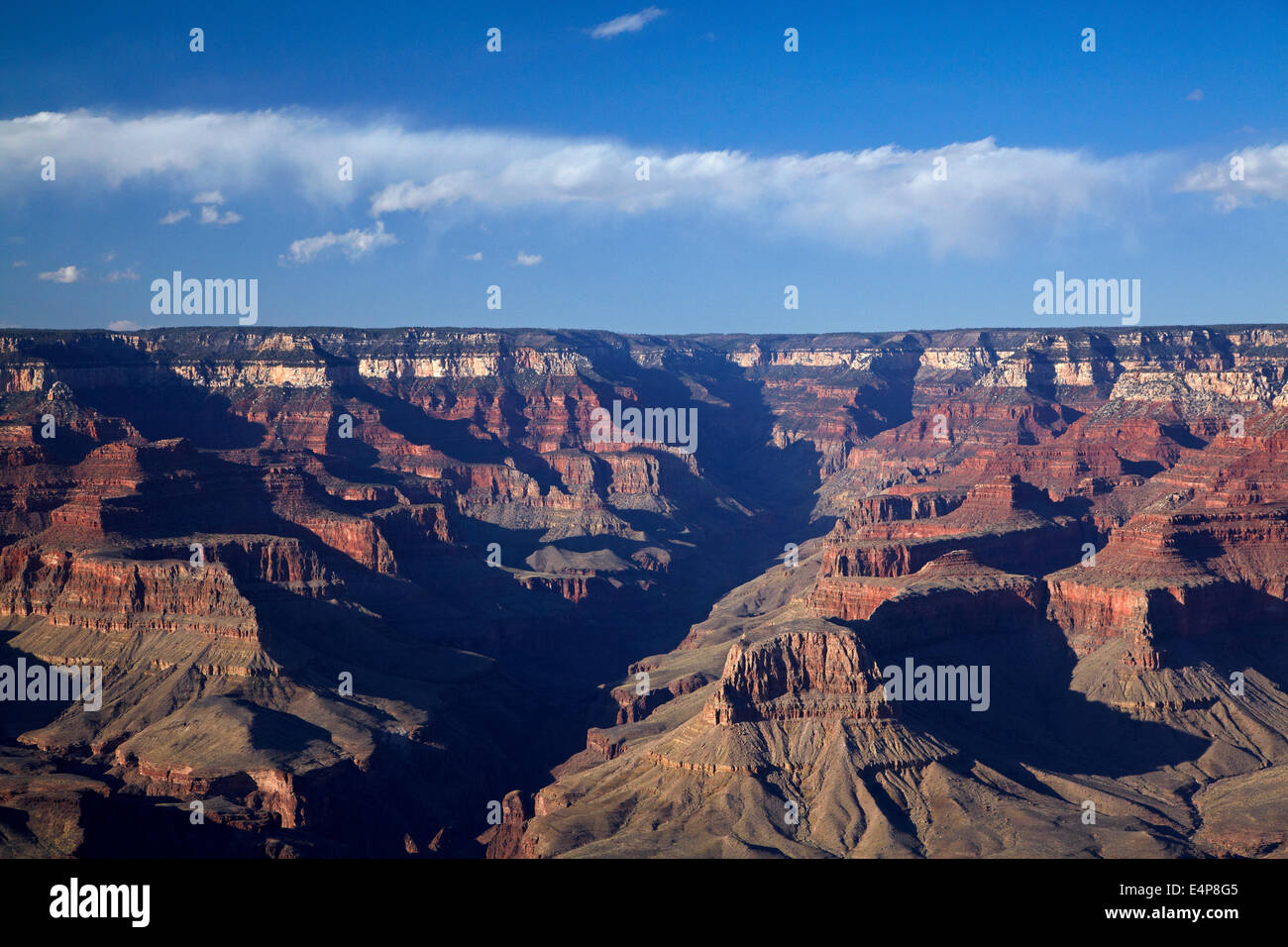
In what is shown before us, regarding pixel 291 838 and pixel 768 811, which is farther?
pixel 291 838

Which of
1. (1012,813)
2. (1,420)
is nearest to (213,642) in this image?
(1012,813)

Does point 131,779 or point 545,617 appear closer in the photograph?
point 131,779

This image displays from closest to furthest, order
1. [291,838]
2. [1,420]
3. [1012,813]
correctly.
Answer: [1012,813], [291,838], [1,420]

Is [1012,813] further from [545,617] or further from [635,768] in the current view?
[545,617]

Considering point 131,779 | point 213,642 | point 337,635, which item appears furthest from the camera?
point 337,635

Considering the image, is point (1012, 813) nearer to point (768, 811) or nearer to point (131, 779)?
point (768, 811)

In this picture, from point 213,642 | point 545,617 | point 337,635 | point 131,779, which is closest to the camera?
point 131,779
